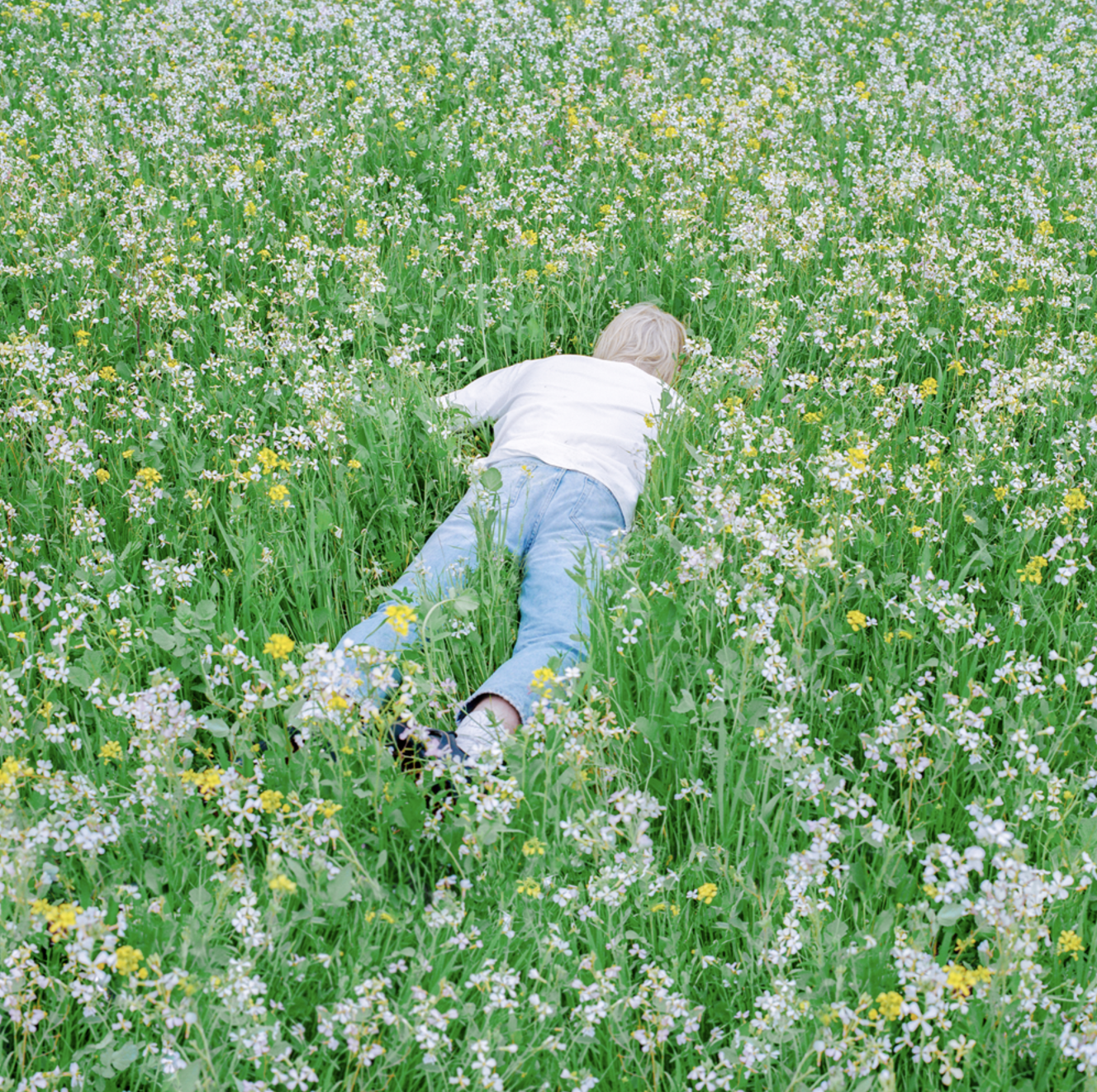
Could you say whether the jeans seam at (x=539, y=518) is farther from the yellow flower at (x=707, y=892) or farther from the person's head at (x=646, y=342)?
the yellow flower at (x=707, y=892)

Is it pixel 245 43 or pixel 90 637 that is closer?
pixel 90 637

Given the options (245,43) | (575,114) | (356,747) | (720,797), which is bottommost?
(720,797)

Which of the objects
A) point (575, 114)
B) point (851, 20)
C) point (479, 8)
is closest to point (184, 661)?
point (575, 114)

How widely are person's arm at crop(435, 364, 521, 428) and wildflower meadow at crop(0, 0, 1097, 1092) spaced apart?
11cm

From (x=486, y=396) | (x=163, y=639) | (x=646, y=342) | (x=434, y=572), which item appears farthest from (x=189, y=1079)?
(x=646, y=342)

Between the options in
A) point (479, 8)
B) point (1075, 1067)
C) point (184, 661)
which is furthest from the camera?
point (479, 8)

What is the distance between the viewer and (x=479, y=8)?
30.0ft

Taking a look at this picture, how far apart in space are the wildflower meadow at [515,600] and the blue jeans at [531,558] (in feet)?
0.43

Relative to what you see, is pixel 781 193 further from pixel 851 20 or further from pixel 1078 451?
pixel 851 20

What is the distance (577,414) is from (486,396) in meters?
0.59

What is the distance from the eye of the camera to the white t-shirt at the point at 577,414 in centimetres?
395

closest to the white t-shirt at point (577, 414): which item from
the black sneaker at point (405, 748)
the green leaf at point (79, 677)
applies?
the black sneaker at point (405, 748)

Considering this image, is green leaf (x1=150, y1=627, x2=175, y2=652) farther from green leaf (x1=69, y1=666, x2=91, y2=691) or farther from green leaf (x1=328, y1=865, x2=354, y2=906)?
green leaf (x1=328, y1=865, x2=354, y2=906)

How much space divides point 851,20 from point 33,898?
36.4 feet
